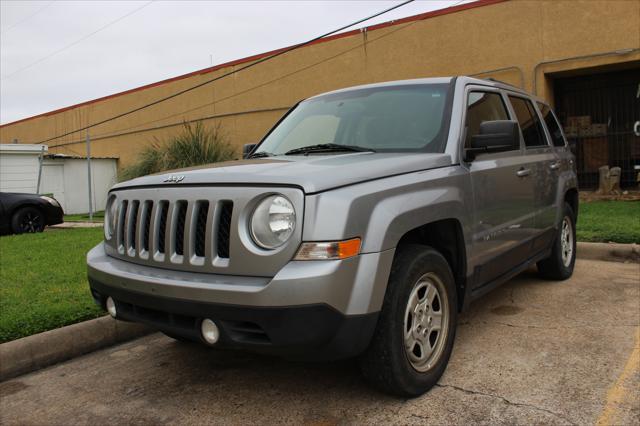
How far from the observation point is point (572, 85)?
13141 mm

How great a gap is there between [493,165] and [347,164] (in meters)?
1.40

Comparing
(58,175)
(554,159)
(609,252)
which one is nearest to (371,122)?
(554,159)

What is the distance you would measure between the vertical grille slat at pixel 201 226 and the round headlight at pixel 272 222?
0.96ft

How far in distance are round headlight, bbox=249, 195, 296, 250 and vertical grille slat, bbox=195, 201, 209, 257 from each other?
0.96ft

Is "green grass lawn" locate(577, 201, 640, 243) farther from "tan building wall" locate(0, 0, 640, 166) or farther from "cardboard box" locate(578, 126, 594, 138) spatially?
"tan building wall" locate(0, 0, 640, 166)

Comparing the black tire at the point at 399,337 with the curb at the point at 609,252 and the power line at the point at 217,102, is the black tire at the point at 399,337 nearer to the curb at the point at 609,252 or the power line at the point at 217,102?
the curb at the point at 609,252

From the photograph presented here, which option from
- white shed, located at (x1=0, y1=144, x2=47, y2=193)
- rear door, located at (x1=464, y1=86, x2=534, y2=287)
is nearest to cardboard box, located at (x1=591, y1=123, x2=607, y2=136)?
rear door, located at (x1=464, y1=86, x2=534, y2=287)

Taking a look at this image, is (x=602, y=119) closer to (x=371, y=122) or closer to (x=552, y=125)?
(x=552, y=125)

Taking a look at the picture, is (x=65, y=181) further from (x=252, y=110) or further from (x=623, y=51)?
(x=623, y=51)

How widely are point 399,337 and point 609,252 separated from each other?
4.75 m

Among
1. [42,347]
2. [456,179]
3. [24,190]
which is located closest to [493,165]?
[456,179]

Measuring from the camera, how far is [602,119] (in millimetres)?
12742

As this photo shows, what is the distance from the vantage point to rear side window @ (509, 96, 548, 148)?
4478 millimetres

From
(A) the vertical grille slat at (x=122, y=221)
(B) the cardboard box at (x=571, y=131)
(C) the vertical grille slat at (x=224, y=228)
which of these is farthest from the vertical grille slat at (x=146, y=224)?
(B) the cardboard box at (x=571, y=131)
